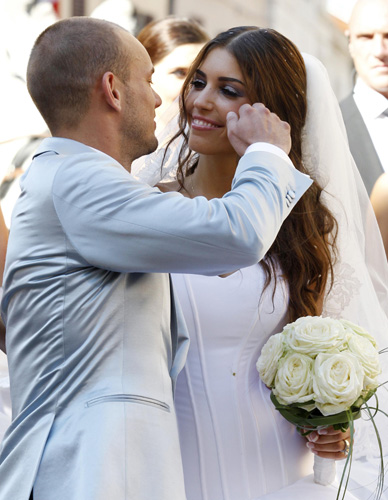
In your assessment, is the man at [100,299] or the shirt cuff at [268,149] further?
the shirt cuff at [268,149]

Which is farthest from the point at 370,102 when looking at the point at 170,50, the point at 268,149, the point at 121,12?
the point at 121,12

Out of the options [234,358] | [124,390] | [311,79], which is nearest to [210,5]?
[311,79]

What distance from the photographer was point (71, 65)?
222cm

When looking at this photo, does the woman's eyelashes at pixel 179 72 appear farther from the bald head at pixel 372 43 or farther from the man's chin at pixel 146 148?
the man's chin at pixel 146 148

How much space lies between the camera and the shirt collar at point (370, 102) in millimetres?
4828

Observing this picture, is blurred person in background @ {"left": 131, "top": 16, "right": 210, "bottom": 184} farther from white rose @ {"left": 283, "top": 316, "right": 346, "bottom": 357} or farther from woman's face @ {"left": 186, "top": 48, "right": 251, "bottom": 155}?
white rose @ {"left": 283, "top": 316, "right": 346, "bottom": 357}

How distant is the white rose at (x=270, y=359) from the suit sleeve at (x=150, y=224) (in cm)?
59

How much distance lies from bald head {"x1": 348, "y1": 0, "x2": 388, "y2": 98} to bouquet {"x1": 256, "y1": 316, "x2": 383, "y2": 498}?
2.69 metres

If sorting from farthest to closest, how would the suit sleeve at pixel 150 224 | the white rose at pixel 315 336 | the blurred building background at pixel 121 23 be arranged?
the blurred building background at pixel 121 23 → the white rose at pixel 315 336 → the suit sleeve at pixel 150 224

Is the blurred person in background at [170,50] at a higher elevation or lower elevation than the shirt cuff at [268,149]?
lower

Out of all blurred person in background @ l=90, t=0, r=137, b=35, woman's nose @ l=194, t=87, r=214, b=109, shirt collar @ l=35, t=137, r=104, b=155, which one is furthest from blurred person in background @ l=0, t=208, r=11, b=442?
blurred person in background @ l=90, t=0, r=137, b=35

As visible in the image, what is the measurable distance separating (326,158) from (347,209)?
0.68 ft

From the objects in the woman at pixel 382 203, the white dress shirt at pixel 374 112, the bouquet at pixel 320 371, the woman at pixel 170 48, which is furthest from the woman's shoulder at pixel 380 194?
the bouquet at pixel 320 371

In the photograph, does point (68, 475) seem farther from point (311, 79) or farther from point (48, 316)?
point (311, 79)
